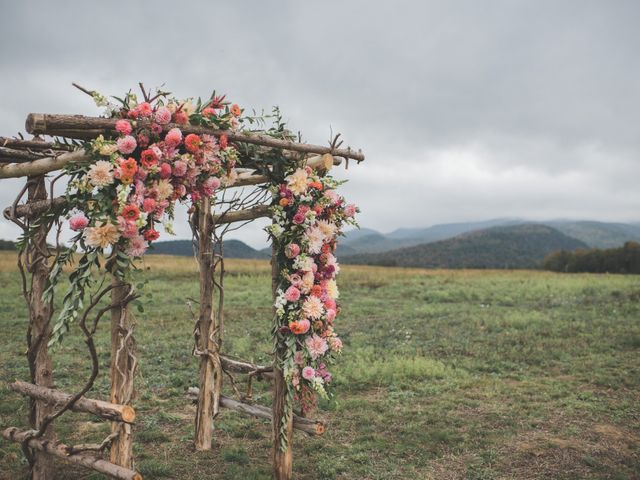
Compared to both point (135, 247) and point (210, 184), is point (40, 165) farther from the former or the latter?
point (210, 184)

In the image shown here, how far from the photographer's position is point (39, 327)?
5.86m

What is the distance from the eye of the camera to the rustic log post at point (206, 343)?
7.32 metres

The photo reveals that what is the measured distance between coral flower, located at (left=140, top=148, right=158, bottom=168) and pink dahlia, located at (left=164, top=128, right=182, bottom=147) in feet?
0.80

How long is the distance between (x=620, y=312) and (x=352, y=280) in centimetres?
1821

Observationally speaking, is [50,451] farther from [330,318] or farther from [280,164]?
[280,164]

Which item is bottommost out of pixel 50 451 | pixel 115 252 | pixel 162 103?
pixel 50 451

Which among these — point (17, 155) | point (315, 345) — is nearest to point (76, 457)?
point (315, 345)

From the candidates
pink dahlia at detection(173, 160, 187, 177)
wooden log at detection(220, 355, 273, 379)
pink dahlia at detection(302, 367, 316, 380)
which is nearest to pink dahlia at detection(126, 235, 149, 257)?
pink dahlia at detection(173, 160, 187, 177)

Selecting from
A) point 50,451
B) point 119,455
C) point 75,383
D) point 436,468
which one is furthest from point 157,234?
point 75,383

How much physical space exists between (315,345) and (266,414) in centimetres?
164

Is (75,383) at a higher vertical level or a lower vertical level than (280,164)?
lower

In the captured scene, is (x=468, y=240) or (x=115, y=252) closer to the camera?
(x=115, y=252)

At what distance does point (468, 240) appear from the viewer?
151500 millimetres

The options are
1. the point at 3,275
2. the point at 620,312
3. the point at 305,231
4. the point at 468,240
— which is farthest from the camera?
the point at 468,240
